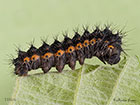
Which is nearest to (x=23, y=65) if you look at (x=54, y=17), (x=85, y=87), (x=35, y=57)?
(x=35, y=57)

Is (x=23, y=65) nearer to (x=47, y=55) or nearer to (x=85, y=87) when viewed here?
(x=47, y=55)

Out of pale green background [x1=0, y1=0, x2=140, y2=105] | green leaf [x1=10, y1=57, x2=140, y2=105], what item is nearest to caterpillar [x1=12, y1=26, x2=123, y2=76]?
green leaf [x1=10, y1=57, x2=140, y2=105]

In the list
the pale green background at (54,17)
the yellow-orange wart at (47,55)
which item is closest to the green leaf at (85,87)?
the yellow-orange wart at (47,55)

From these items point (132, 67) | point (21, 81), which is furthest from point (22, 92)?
point (132, 67)

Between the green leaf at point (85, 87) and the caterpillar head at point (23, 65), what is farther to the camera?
the caterpillar head at point (23, 65)

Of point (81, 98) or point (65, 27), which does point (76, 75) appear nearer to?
point (81, 98)

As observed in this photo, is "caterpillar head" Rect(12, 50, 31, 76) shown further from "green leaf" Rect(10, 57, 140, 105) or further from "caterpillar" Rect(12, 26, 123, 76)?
"green leaf" Rect(10, 57, 140, 105)

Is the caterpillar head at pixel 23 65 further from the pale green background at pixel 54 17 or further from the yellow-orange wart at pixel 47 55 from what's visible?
the pale green background at pixel 54 17
